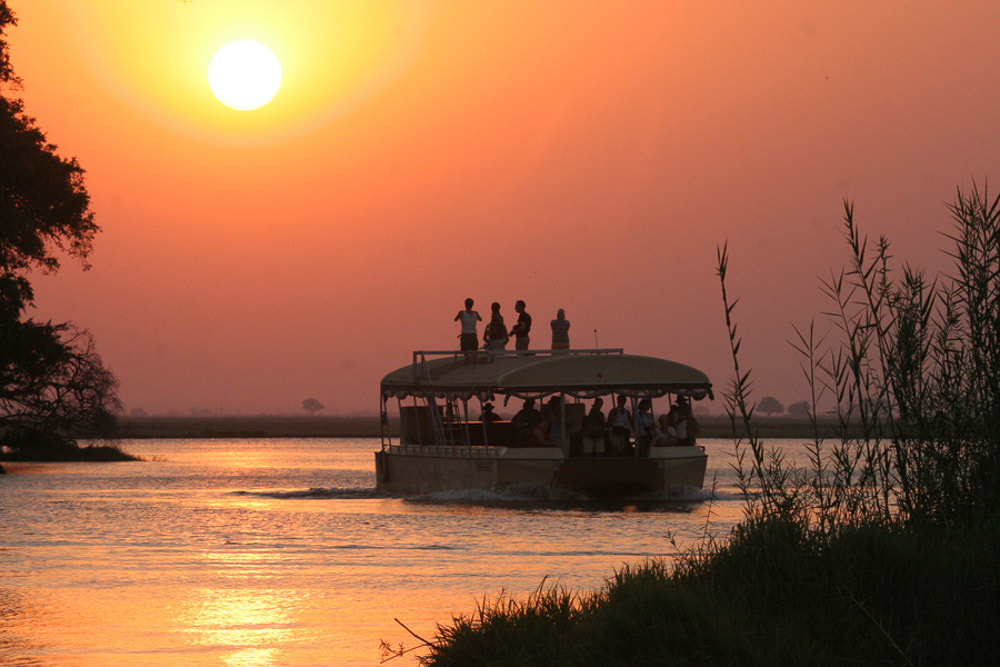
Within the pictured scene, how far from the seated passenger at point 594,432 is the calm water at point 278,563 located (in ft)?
4.48

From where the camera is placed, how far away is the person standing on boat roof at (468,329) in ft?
110

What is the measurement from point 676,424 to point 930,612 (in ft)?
70.8

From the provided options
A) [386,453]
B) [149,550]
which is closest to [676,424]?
[386,453]

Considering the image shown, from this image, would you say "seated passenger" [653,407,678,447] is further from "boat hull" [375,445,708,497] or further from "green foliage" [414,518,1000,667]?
"green foliage" [414,518,1000,667]

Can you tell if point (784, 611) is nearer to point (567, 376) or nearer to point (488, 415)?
point (567, 376)

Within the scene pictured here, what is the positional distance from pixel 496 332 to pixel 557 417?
12.2 feet

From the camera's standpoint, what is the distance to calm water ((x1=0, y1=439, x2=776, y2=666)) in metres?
13.0

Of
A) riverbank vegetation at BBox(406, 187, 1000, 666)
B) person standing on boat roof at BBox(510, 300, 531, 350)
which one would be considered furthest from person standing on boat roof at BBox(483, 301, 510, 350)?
riverbank vegetation at BBox(406, 187, 1000, 666)

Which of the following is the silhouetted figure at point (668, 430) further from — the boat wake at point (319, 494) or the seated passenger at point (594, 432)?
the boat wake at point (319, 494)

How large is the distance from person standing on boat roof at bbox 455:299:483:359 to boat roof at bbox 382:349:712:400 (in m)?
0.84

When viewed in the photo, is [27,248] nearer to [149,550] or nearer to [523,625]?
[149,550]

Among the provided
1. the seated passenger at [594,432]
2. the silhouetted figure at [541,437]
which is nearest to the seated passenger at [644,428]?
the seated passenger at [594,432]

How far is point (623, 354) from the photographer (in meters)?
31.0

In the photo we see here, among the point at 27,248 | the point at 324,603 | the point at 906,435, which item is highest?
the point at 27,248
